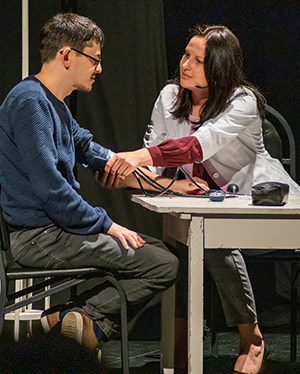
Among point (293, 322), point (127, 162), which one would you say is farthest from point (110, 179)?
point (293, 322)

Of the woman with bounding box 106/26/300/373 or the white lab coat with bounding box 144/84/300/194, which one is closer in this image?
the woman with bounding box 106/26/300/373

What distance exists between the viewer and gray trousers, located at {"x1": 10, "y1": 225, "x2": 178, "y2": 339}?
9.50ft

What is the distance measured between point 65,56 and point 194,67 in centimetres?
78

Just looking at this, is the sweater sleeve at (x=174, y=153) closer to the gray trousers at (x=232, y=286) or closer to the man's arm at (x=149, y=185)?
the man's arm at (x=149, y=185)

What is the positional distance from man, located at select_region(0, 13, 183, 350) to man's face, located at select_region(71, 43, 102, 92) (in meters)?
0.16

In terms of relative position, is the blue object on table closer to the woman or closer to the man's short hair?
the woman

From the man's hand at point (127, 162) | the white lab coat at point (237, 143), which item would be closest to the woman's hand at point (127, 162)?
the man's hand at point (127, 162)

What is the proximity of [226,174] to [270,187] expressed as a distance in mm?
862

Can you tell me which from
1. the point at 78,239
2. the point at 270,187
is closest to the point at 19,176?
the point at 78,239

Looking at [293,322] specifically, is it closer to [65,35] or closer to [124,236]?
[124,236]

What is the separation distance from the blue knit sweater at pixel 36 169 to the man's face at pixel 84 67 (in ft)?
0.57

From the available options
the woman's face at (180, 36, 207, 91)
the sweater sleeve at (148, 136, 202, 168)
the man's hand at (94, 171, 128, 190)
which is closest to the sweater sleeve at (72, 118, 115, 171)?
the man's hand at (94, 171, 128, 190)

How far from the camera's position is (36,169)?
9.25ft

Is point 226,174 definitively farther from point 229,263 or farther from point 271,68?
point 271,68
